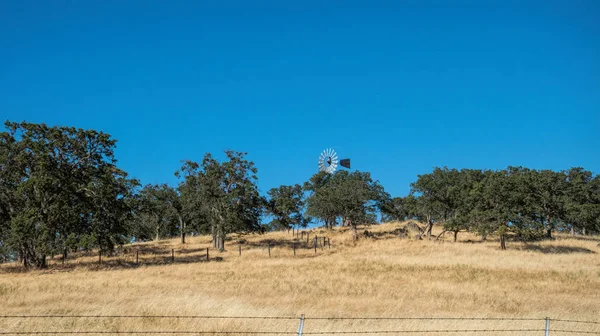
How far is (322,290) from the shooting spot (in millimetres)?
25906

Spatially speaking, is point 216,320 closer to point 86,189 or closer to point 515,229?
point 86,189

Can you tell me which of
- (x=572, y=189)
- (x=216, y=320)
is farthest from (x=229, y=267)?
(x=572, y=189)

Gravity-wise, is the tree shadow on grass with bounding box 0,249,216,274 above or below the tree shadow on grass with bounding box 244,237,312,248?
below

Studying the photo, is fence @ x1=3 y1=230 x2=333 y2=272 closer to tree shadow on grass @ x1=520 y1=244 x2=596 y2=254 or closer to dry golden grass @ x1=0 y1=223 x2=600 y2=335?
dry golden grass @ x1=0 y1=223 x2=600 y2=335

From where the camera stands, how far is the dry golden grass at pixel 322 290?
17.0 meters

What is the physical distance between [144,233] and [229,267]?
41.9m

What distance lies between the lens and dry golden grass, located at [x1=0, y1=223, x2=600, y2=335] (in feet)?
55.8

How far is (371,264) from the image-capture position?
3881 centimetres

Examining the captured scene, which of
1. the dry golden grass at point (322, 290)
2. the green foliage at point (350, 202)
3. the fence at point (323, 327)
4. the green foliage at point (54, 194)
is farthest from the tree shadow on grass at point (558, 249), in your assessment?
the green foliage at point (54, 194)

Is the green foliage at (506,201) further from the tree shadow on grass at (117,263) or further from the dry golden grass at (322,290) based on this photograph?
the tree shadow on grass at (117,263)

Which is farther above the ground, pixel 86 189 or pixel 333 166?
pixel 333 166

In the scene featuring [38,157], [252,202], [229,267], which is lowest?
[229,267]

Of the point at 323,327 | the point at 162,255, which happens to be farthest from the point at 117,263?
the point at 323,327

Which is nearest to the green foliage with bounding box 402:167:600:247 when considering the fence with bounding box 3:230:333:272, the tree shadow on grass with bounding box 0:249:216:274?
the fence with bounding box 3:230:333:272
